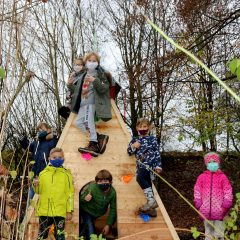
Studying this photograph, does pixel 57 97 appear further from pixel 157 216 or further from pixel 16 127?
pixel 157 216

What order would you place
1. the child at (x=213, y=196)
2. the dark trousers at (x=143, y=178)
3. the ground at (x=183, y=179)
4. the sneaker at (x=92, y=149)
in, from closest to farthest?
the child at (x=213, y=196)
the dark trousers at (x=143, y=178)
the sneaker at (x=92, y=149)
the ground at (x=183, y=179)

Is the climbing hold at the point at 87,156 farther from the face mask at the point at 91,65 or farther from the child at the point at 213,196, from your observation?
the child at the point at 213,196

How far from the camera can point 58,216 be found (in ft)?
18.2

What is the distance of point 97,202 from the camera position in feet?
20.8

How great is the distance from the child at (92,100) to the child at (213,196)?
1.44 m

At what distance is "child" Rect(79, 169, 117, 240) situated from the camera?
6246mm

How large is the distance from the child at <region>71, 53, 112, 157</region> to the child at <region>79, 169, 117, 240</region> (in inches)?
23.9

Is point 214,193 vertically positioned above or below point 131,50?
below

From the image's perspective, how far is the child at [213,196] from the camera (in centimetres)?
590

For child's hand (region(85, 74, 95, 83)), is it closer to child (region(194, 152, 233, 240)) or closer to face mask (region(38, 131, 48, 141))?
face mask (region(38, 131, 48, 141))

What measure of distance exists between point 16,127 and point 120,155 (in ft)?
23.0

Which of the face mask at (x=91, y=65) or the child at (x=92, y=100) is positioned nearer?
the child at (x=92, y=100)

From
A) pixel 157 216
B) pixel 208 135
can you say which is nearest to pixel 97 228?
pixel 157 216

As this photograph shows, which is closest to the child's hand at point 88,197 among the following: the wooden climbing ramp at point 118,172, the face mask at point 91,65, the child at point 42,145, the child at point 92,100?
the wooden climbing ramp at point 118,172
